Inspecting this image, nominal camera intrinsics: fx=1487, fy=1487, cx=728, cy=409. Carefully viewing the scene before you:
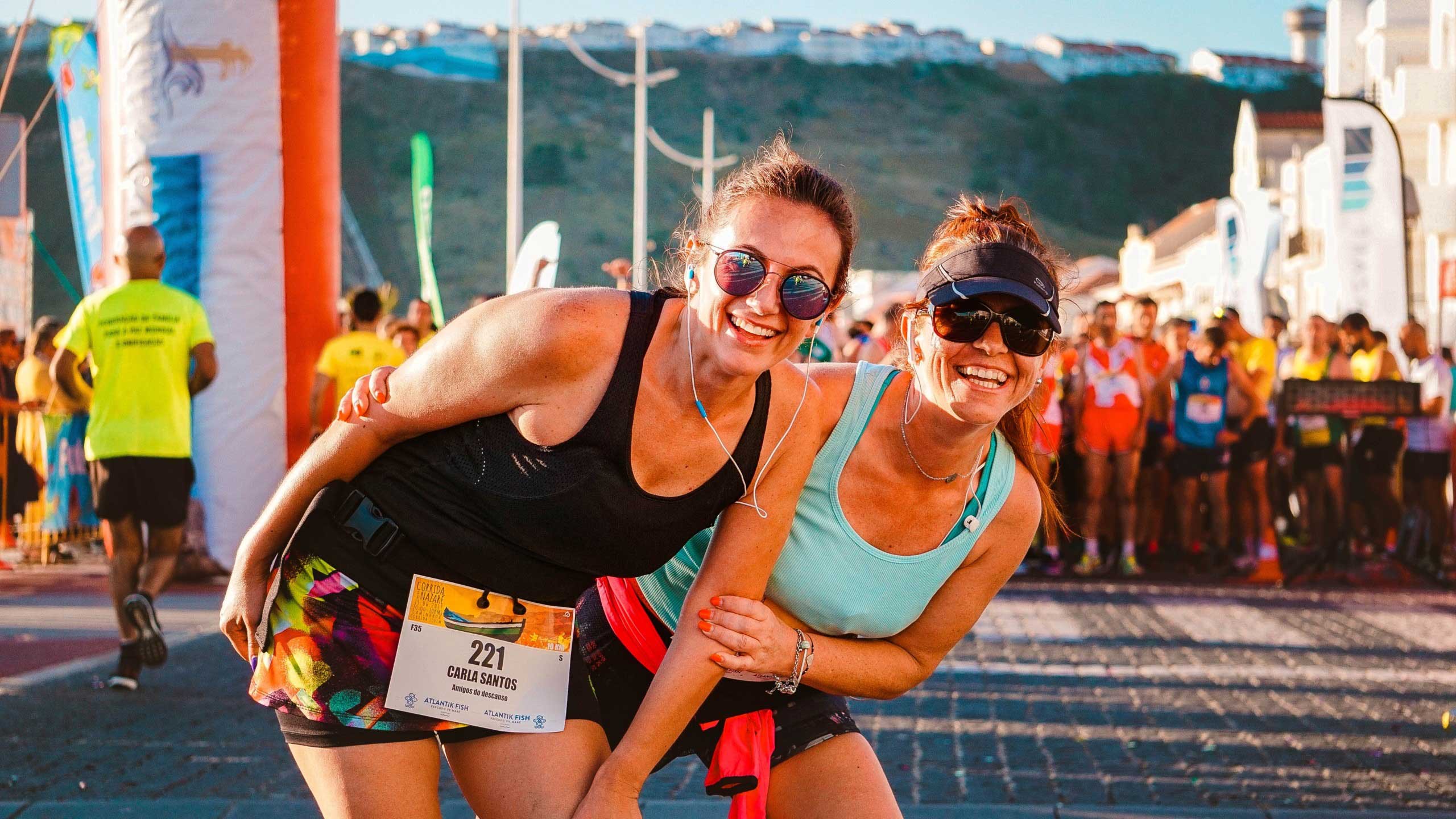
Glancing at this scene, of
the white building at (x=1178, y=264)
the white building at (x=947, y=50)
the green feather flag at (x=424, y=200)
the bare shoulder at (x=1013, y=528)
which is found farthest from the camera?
the white building at (x=947, y=50)

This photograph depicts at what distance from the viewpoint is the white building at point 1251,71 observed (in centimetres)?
14750

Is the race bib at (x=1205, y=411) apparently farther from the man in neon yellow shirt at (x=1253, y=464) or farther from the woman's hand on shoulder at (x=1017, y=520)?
the woman's hand on shoulder at (x=1017, y=520)

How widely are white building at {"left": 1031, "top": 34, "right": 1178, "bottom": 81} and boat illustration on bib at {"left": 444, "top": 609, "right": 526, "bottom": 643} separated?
534 feet

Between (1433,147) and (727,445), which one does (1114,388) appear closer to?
(727,445)

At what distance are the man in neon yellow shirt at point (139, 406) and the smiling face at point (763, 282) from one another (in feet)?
16.1

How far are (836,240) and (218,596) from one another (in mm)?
8319

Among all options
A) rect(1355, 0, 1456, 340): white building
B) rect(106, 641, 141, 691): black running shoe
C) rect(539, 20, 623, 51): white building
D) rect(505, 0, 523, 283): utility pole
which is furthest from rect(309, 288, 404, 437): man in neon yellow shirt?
rect(539, 20, 623, 51): white building

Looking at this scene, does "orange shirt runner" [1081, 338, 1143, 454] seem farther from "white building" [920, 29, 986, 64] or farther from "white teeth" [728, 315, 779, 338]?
"white building" [920, 29, 986, 64]

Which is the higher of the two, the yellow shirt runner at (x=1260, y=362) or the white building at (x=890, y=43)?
the white building at (x=890, y=43)

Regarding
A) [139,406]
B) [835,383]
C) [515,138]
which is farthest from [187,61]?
[515,138]

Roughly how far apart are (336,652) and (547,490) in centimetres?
52

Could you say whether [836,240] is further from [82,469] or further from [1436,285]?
[1436,285]

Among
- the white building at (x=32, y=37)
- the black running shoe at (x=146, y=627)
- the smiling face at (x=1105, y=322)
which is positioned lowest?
the black running shoe at (x=146, y=627)

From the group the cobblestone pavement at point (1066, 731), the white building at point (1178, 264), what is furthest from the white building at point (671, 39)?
the cobblestone pavement at point (1066, 731)
